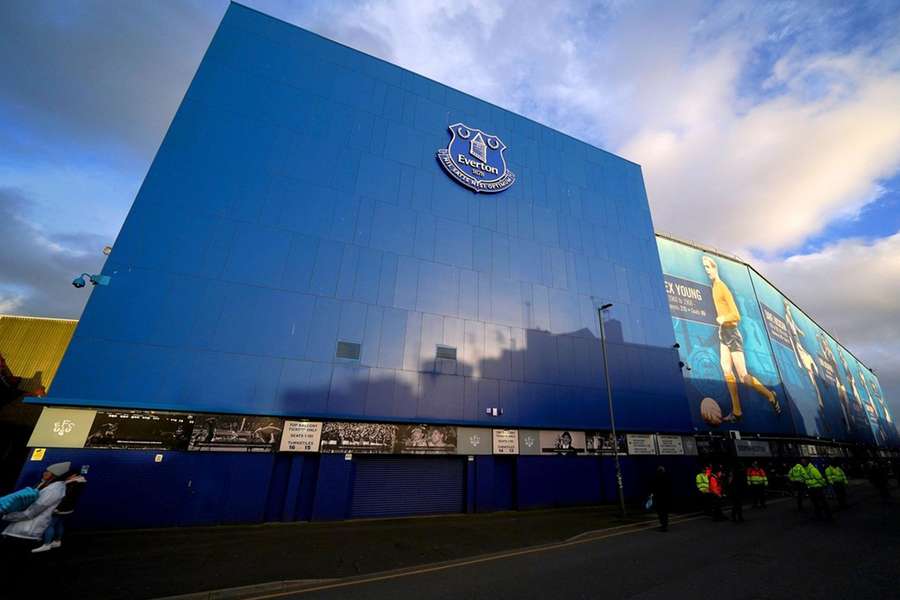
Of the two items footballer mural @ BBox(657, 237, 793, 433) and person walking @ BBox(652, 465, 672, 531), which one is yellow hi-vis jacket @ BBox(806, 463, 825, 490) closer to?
person walking @ BBox(652, 465, 672, 531)

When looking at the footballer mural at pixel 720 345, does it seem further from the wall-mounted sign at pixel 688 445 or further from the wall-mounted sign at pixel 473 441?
the wall-mounted sign at pixel 473 441

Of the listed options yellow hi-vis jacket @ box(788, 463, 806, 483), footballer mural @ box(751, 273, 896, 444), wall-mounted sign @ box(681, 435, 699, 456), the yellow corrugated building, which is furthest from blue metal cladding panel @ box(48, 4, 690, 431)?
footballer mural @ box(751, 273, 896, 444)

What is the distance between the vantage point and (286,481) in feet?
46.4

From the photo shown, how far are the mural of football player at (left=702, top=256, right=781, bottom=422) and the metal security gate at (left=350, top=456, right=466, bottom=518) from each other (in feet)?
107

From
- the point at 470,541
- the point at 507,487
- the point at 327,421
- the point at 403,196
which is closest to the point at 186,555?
the point at 327,421

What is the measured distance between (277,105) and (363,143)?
4.56 metres

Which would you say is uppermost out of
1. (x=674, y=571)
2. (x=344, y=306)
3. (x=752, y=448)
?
(x=344, y=306)

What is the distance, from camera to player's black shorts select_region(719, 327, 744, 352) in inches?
1548

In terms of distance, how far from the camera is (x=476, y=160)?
23281 mm

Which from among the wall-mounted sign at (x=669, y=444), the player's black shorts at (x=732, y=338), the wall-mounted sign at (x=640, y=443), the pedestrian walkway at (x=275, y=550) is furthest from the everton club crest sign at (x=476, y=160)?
the player's black shorts at (x=732, y=338)

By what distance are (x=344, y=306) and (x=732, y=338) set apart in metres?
43.2

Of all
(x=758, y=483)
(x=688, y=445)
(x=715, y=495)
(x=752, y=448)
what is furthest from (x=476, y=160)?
(x=752, y=448)

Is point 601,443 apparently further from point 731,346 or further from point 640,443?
point 731,346

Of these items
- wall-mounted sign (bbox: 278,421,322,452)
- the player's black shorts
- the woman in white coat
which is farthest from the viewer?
the player's black shorts
